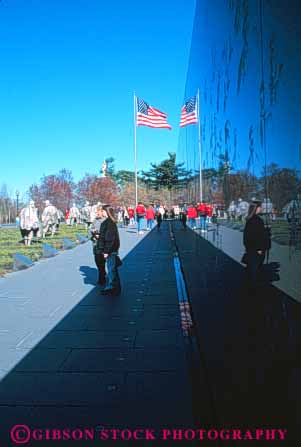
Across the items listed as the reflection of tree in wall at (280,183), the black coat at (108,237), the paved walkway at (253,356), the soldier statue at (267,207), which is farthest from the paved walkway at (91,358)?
the reflection of tree in wall at (280,183)

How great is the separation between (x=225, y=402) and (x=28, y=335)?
3.03 m

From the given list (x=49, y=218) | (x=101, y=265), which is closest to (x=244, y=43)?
(x=101, y=265)

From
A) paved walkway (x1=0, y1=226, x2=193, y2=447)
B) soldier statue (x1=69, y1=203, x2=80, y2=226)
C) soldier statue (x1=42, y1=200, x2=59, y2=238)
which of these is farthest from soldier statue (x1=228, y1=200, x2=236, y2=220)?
soldier statue (x1=69, y1=203, x2=80, y2=226)

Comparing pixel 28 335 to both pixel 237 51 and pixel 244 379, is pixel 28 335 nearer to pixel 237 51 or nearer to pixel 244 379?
pixel 244 379

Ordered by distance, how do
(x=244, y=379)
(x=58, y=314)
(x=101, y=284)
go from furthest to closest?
1. (x=101, y=284)
2. (x=58, y=314)
3. (x=244, y=379)

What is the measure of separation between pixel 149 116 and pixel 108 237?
72.9 feet

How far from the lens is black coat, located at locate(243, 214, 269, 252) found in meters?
2.47

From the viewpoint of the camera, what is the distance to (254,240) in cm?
266

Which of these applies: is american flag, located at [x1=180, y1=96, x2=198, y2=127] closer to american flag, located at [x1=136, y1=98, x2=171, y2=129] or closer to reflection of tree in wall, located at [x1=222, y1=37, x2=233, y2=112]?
reflection of tree in wall, located at [x1=222, y1=37, x2=233, y2=112]

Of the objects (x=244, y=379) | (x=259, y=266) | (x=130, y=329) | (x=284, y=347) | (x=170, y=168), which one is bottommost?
(x=130, y=329)

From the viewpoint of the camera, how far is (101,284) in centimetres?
902

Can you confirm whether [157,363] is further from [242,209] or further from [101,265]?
[101,265]

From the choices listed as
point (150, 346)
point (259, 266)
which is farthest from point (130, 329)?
point (259, 266)

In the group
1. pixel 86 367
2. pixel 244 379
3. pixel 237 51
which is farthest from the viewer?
pixel 86 367
